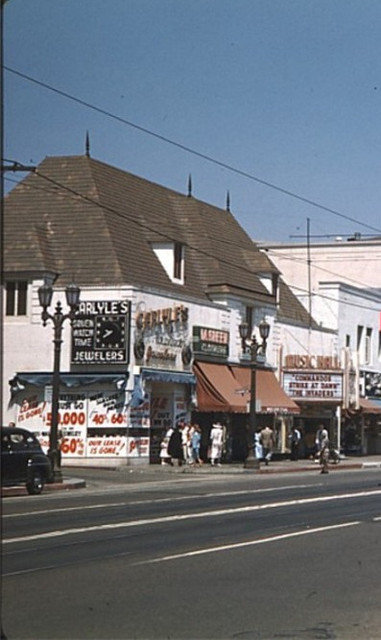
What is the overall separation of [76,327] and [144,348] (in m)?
2.50

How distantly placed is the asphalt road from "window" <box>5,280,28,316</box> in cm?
1824

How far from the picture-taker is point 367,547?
17375mm

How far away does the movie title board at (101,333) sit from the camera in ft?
141

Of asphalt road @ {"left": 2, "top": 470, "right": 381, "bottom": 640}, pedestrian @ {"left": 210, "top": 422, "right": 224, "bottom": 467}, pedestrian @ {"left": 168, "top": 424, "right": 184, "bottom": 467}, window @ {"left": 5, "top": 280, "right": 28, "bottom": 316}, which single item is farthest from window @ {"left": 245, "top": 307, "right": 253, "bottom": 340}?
asphalt road @ {"left": 2, "top": 470, "right": 381, "bottom": 640}

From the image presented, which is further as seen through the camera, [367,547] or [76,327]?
[76,327]

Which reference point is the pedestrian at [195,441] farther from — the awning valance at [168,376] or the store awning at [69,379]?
the store awning at [69,379]

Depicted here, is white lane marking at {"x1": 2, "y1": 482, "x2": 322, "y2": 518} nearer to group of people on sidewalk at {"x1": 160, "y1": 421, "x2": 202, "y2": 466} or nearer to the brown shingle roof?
group of people on sidewalk at {"x1": 160, "y1": 421, "x2": 202, "y2": 466}

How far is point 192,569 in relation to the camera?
14516mm

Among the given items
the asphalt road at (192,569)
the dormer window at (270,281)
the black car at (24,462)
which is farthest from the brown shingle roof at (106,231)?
the asphalt road at (192,569)

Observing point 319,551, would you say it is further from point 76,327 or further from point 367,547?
point 76,327

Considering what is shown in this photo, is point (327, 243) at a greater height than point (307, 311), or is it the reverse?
point (327, 243)

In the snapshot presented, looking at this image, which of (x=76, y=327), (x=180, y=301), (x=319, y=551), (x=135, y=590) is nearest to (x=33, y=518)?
(x=319, y=551)

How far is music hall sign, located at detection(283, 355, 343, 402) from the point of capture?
55.9 metres

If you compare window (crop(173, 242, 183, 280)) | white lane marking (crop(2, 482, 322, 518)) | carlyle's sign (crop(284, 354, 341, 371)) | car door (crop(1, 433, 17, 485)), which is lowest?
white lane marking (crop(2, 482, 322, 518))
